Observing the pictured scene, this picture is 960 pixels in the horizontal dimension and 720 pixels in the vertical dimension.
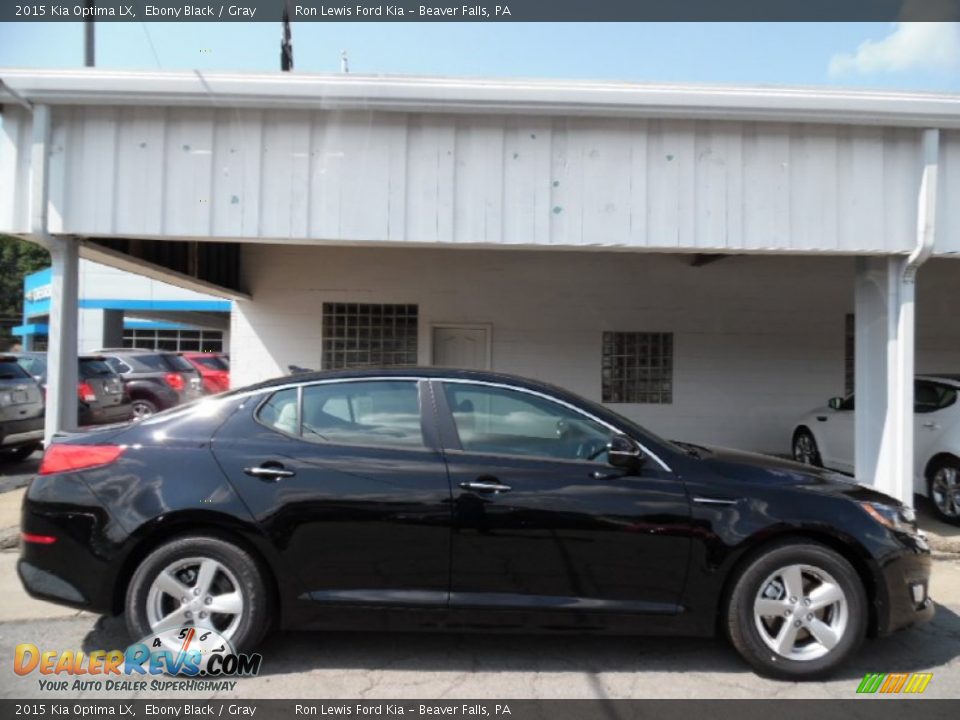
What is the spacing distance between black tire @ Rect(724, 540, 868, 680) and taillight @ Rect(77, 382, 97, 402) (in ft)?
34.8

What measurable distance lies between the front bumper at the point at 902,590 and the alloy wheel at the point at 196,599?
333 cm

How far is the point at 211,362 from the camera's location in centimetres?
1888

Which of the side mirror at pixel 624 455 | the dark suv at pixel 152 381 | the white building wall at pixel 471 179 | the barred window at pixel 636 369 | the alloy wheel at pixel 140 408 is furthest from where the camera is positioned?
the dark suv at pixel 152 381

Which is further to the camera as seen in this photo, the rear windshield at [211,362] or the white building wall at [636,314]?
the rear windshield at [211,362]

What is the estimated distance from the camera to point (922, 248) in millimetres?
5773

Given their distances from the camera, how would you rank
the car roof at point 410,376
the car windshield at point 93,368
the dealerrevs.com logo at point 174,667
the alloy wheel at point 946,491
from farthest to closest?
1. the car windshield at point 93,368
2. the alloy wheel at point 946,491
3. the car roof at point 410,376
4. the dealerrevs.com logo at point 174,667

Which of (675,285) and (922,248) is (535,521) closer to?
(922,248)

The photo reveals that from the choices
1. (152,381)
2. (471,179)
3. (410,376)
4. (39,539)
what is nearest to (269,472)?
(410,376)

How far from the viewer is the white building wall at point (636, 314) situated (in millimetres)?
9719

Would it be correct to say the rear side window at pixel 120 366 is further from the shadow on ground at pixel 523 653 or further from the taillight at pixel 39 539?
the taillight at pixel 39 539

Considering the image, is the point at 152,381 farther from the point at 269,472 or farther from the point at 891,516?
the point at 891,516

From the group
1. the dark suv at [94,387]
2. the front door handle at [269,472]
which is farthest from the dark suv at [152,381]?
the front door handle at [269,472]

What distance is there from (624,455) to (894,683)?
1.85m
